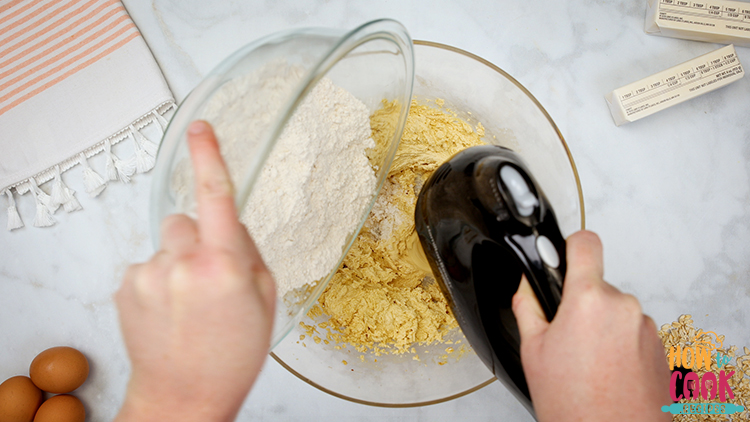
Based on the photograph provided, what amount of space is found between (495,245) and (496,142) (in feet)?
1.41

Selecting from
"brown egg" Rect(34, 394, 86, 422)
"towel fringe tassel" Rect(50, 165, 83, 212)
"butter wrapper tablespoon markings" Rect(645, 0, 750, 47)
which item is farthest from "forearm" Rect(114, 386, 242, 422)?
"butter wrapper tablespoon markings" Rect(645, 0, 750, 47)

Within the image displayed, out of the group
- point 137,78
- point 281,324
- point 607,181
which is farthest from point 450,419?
point 137,78

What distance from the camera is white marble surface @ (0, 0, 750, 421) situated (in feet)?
3.59

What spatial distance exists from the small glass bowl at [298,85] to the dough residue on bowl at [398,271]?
15 centimetres

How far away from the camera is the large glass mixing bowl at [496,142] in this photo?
0.87m

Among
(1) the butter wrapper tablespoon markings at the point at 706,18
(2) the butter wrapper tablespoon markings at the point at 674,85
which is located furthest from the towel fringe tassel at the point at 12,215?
(1) the butter wrapper tablespoon markings at the point at 706,18

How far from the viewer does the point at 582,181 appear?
1.11 metres

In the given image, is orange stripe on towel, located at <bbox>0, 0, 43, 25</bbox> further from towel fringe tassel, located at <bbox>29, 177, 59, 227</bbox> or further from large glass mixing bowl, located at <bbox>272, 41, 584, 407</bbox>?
large glass mixing bowl, located at <bbox>272, 41, 584, 407</bbox>

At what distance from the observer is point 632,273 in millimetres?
1119

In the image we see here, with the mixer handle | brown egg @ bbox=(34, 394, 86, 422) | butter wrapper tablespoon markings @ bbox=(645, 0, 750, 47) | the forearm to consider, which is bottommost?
brown egg @ bbox=(34, 394, 86, 422)

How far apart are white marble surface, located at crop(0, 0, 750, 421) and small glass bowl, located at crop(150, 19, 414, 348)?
414 mm

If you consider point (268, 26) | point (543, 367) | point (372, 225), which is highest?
point (268, 26)

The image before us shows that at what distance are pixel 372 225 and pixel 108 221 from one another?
723 mm

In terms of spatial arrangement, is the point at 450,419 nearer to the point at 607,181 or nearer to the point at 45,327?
Result: the point at 607,181
